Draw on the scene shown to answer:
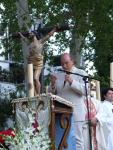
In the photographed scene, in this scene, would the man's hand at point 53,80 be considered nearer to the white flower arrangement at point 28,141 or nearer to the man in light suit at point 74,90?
the man in light suit at point 74,90

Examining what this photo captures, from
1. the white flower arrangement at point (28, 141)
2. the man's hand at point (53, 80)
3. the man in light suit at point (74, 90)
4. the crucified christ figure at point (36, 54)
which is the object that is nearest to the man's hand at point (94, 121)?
the man in light suit at point (74, 90)

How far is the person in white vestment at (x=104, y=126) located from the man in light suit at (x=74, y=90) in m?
0.24

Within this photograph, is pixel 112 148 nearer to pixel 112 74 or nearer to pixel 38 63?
pixel 112 74

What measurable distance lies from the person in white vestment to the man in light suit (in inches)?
9.5

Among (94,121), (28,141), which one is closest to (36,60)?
(94,121)

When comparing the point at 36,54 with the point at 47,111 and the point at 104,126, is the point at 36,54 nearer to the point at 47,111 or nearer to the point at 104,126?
the point at 104,126

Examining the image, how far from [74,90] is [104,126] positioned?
82 cm

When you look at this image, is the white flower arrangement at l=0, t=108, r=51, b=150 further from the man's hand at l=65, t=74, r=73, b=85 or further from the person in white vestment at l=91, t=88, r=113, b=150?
the person in white vestment at l=91, t=88, r=113, b=150

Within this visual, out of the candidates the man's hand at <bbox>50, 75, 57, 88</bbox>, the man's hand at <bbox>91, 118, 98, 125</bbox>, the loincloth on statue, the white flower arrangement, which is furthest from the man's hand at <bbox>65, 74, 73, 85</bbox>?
the white flower arrangement

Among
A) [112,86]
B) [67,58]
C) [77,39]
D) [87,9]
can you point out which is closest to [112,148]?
[112,86]

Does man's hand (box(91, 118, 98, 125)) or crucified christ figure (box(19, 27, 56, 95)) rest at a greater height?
crucified christ figure (box(19, 27, 56, 95))

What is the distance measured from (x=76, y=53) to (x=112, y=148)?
30.7ft

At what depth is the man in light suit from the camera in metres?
6.19

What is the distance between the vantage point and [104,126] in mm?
6797
